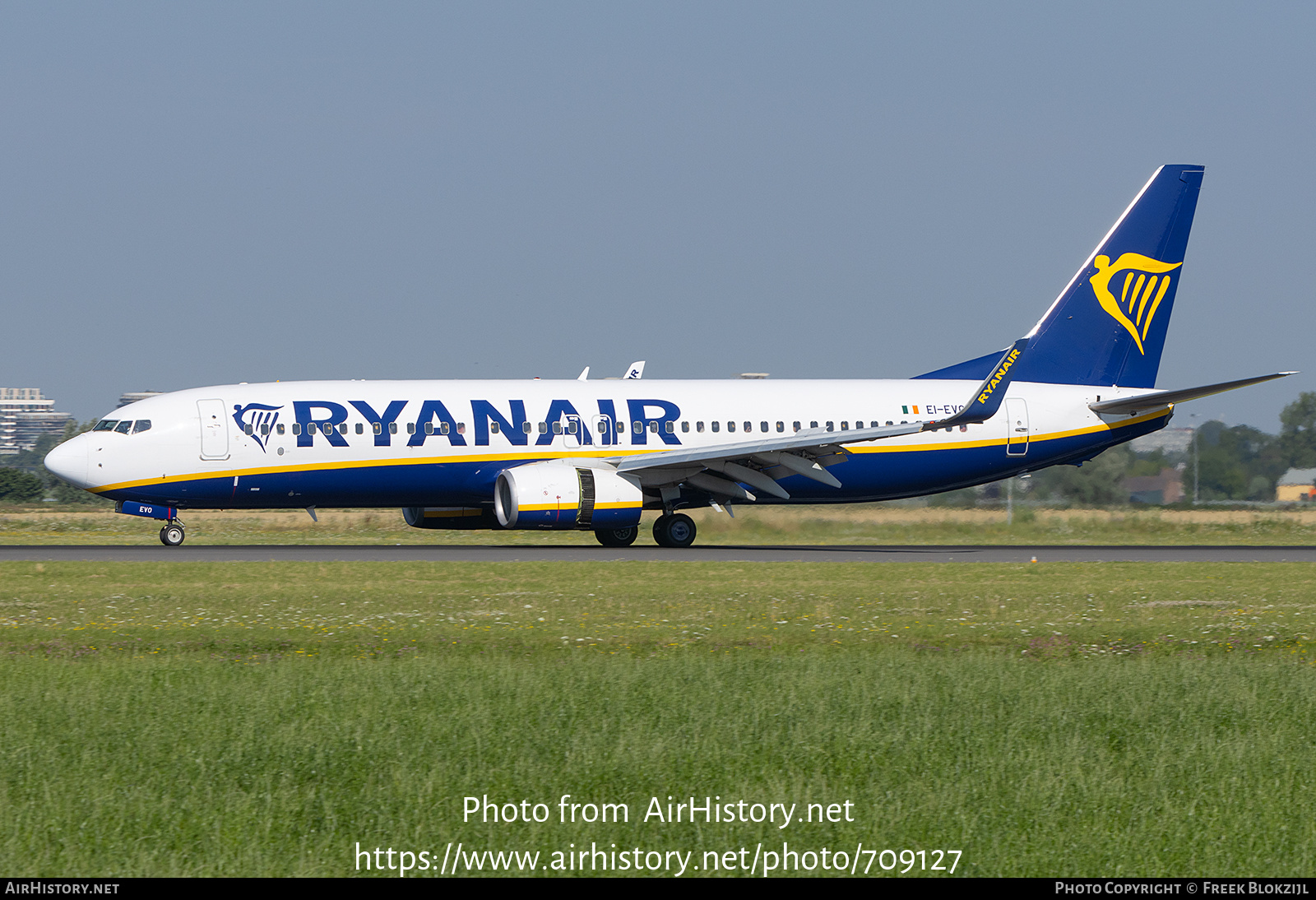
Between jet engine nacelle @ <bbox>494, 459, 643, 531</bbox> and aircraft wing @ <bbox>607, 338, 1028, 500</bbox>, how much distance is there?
735mm

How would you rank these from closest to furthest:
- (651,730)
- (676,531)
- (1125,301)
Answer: (651,730), (676,531), (1125,301)

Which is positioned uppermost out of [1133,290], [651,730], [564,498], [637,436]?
[1133,290]

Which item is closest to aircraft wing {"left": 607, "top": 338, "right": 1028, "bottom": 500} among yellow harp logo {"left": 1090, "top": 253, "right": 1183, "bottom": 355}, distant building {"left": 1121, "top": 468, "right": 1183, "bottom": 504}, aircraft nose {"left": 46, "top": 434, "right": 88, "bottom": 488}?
yellow harp logo {"left": 1090, "top": 253, "right": 1183, "bottom": 355}

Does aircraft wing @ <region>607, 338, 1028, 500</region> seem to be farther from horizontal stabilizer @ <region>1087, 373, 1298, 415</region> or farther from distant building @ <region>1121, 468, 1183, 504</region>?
distant building @ <region>1121, 468, 1183, 504</region>

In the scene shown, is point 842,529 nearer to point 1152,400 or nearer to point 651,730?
point 1152,400

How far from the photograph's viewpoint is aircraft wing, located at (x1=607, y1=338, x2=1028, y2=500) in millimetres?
30531

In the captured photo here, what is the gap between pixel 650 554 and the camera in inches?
1187

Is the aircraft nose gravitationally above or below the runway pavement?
above

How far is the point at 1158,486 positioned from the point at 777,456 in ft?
94.4

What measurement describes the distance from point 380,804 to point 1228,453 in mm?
64709

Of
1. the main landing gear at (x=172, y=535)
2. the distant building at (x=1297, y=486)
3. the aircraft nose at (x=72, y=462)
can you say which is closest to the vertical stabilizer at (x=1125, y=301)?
the main landing gear at (x=172, y=535)

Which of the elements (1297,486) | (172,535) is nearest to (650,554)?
(172,535)
